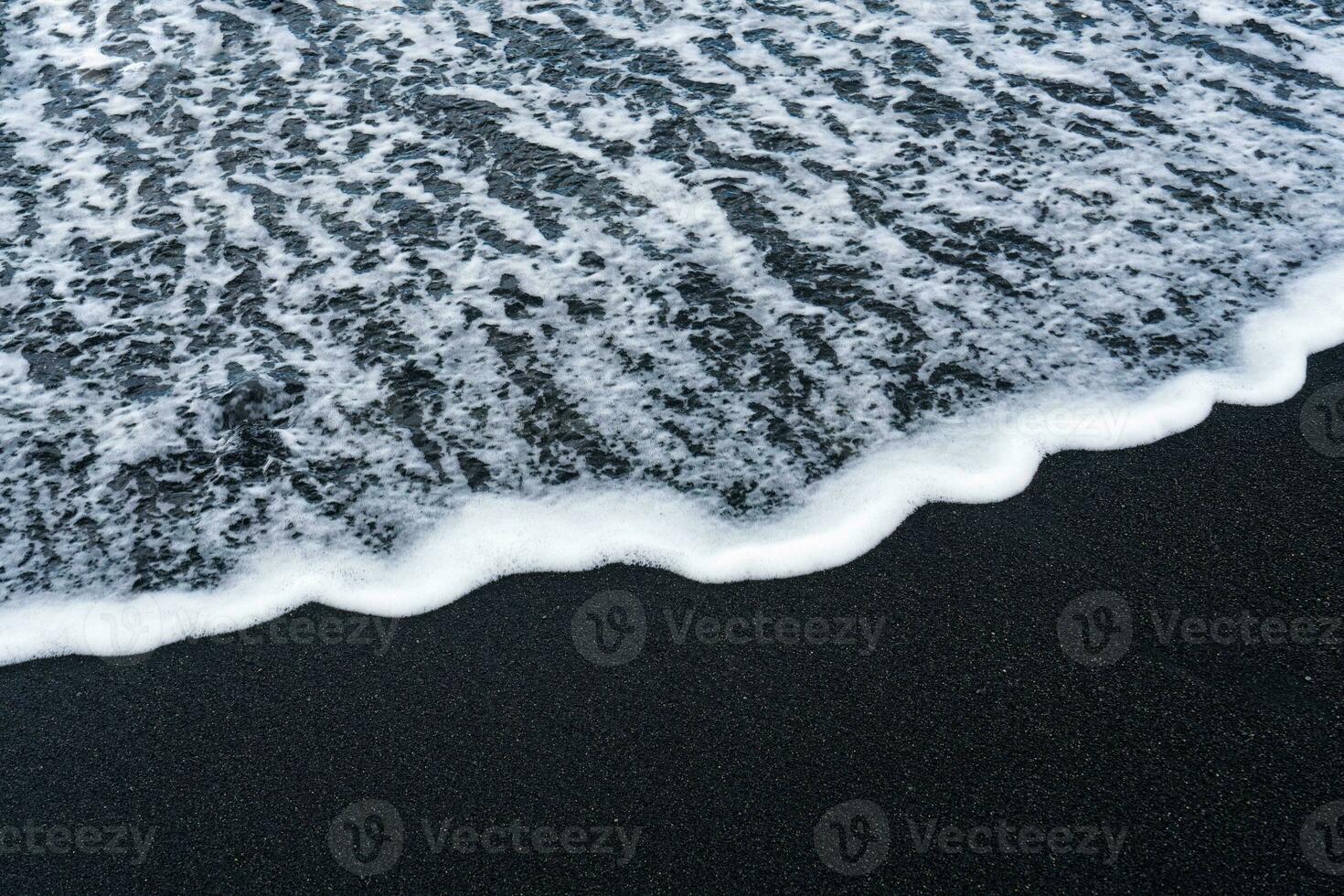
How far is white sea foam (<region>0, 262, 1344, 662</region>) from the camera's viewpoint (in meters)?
2.38

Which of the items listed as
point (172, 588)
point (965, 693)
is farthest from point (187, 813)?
point (965, 693)

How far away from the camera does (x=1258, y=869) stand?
5.88ft

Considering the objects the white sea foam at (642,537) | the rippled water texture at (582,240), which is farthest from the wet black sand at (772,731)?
the rippled water texture at (582,240)

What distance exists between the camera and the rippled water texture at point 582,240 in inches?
108

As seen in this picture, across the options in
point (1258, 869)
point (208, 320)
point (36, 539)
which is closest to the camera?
point (1258, 869)

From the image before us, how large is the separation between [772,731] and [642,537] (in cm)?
66

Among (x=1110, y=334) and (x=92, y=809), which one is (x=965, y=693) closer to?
(x=1110, y=334)

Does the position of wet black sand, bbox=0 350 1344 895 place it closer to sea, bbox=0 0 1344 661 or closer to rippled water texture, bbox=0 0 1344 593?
sea, bbox=0 0 1344 661

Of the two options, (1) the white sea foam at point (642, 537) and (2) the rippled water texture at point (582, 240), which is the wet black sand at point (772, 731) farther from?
(2) the rippled water texture at point (582, 240)

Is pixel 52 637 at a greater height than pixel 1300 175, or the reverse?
pixel 1300 175

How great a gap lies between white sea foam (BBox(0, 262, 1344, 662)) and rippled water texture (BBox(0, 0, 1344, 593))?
8cm

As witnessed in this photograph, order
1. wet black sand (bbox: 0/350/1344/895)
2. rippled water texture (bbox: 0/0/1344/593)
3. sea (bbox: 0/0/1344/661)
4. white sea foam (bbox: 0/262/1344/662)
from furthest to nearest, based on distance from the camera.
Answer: rippled water texture (bbox: 0/0/1344/593), sea (bbox: 0/0/1344/661), white sea foam (bbox: 0/262/1344/662), wet black sand (bbox: 0/350/1344/895)

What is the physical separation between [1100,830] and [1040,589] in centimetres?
60

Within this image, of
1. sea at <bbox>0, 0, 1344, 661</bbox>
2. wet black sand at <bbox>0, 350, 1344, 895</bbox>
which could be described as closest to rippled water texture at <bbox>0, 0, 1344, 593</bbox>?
Result: sea at <bbox>0, 0, 1344, 661</bbox>
